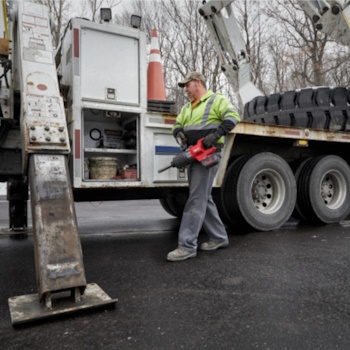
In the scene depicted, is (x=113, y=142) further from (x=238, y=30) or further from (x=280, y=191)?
(x=238, y=30)

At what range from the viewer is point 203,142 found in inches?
126

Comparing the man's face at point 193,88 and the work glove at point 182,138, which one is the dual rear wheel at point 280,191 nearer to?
the work glove at point 182,138

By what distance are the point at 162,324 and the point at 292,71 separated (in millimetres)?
20573

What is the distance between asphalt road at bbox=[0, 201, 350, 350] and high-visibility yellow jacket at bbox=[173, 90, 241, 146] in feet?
3.59

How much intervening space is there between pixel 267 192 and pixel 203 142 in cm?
180

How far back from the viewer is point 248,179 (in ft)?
14.3

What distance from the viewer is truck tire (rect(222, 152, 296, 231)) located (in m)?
4.31

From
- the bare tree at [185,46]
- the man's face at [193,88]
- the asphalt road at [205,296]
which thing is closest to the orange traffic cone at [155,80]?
the man's face at [193,88]

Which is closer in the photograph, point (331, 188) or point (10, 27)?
point (10, 27)

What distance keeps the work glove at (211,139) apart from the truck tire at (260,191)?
1.27 m

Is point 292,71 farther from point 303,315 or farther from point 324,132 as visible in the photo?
point 303,315

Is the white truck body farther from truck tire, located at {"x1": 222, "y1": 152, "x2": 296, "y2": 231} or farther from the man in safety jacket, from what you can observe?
truck tire, located at {"x1": 222, "y1": 152, "x2": 296, "y2": 231}

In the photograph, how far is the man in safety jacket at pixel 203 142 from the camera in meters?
3.19

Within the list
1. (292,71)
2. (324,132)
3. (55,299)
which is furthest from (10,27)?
(292,71)
